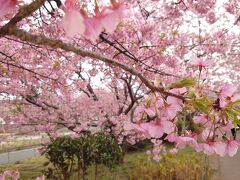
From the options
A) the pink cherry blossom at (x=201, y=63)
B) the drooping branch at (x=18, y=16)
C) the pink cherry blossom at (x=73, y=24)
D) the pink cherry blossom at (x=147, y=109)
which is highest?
the drooping branch at (x=18, y=16)

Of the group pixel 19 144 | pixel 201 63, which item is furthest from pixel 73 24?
pixel 19 144

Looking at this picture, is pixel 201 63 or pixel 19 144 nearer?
pixel 201 63

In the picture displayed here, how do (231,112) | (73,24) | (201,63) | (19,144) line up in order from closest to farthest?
(73,24)
(231,112)
(201,63)
(19,144)

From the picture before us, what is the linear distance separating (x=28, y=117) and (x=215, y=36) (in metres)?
6.77

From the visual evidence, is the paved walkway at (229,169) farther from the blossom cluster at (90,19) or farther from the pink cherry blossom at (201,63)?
the blossom cluster at (90,19)

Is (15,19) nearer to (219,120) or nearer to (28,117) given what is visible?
(219,120)

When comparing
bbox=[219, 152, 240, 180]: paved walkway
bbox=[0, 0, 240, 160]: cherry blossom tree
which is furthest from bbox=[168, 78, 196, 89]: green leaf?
bbox=[219, 152, 240, 180]: paved walkway

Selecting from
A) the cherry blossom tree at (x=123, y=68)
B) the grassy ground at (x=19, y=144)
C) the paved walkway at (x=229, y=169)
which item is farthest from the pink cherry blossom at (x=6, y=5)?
the grassy ground at (x=19, y=144)

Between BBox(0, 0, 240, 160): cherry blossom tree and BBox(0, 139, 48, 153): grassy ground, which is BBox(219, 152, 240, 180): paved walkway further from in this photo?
BBox(0, 139, 48, 153): grassy ground

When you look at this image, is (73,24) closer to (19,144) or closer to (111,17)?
(111,17)

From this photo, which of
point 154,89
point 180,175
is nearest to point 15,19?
point 154,89

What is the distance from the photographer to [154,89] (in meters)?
1.42

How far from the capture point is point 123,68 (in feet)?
4.77

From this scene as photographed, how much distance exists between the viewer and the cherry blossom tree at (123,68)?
137cm
